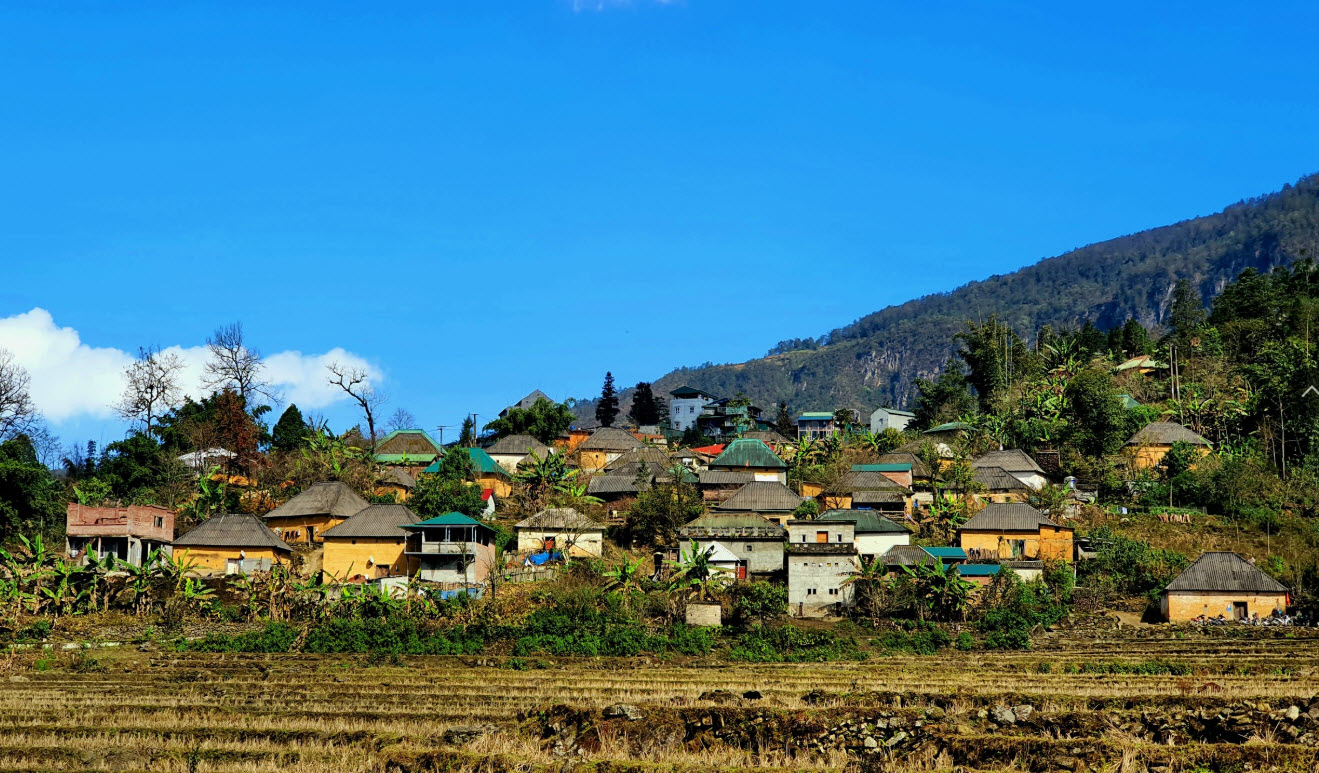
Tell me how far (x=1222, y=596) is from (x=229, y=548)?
37.9 meters

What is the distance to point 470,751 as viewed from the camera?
25.2 m

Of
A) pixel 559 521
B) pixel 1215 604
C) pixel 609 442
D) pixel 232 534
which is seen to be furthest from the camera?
pixel 609 442

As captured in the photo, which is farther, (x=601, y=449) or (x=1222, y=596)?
(x=601, y=449)

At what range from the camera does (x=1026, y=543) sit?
51.4 m

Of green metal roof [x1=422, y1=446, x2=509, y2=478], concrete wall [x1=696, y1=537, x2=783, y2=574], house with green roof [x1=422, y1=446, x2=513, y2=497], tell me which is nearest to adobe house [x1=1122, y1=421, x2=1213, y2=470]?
concrete wall [x1=696, y1=537, x2=783, y2=574]

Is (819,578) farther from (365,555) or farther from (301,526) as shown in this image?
(301,526)

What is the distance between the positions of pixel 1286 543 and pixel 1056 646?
52.0 ft

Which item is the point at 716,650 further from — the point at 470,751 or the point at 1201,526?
the point at 1201,526

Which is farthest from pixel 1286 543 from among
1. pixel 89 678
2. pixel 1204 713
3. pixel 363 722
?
pixel 89 678

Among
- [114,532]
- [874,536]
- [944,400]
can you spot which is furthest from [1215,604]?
[114,532]

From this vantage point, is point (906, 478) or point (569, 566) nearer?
point (569, 566)

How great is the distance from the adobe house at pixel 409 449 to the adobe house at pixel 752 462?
1637 cm

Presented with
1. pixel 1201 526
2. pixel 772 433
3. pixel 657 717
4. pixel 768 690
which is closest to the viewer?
pixel 657 717

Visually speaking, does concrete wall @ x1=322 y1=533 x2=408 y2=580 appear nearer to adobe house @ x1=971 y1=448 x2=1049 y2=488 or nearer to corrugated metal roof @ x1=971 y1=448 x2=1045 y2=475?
adobe house @ x1=971 y1=448 x2=1049 y2=488
